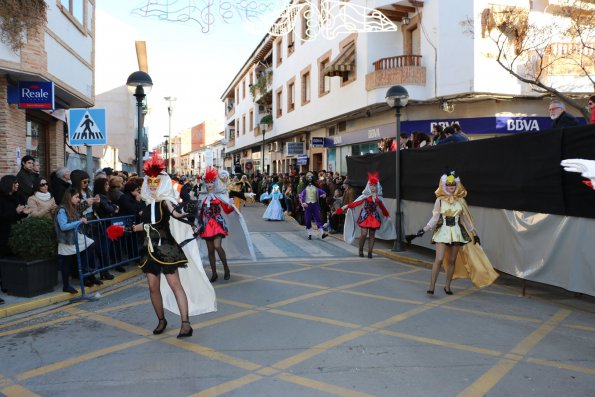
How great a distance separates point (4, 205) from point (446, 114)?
48.8 feet

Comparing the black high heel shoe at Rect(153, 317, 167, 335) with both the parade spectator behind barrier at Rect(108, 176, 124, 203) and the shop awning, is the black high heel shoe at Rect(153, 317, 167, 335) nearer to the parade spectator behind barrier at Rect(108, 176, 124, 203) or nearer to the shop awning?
the parade spectator behind barrier at Rect(108, 176, 124, 203)

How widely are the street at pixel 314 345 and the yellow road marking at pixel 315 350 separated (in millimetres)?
11

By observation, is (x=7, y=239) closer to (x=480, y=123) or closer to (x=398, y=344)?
(x=398, y=344)

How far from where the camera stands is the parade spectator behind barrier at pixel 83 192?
7.26 m

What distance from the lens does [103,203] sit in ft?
28.5

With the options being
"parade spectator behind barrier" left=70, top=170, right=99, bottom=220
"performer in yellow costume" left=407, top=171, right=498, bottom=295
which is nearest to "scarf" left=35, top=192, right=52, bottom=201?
"parade spectator behind barrier" left=70, top=170, right=99, bottom=220

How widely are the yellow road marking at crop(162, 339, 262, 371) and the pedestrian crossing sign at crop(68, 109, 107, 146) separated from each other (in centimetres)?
569

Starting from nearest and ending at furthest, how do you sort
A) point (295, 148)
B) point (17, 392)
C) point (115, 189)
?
point (17, 392)
point (115, 189)
point (295, 148)

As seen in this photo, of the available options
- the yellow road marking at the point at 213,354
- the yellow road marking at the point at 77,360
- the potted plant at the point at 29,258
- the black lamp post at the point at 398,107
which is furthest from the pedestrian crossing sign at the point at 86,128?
the black lamp post at the point at 398,107

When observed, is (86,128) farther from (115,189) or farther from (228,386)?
(228,386)

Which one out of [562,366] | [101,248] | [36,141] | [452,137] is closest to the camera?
[562,366]

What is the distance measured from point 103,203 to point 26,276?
2.16 m

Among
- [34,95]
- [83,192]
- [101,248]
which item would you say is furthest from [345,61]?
[101,248]

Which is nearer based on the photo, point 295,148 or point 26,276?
point 26,276
